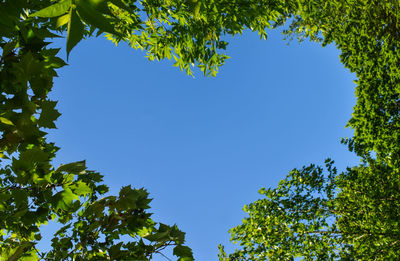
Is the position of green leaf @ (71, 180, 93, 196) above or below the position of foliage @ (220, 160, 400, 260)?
below

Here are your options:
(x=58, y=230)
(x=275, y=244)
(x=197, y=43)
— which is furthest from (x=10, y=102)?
(x=275, y=244)

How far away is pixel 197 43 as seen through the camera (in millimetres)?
6102

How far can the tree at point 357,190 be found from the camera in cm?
869

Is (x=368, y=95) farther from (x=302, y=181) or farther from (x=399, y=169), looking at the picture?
(x=302, y=181)

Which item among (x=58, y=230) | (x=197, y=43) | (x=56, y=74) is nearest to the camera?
(x=56, y=74)

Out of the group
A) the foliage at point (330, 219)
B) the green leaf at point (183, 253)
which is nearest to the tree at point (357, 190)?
the foliage at point (330, 219)

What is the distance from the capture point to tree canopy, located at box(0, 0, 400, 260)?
1.40m

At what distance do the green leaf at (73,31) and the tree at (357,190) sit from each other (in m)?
8.98

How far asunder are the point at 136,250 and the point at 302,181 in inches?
354

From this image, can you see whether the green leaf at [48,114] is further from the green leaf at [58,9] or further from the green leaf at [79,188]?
the green leaf at [58,9]

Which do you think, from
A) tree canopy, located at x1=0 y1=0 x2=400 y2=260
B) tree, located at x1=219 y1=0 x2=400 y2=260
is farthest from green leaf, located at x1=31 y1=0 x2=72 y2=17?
tree, located at x1=219 y1=0 x2=400 y2=260

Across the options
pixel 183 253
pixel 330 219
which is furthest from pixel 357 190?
pixel 183 253

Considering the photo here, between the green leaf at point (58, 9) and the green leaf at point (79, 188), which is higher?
the green leaf at point (58, 9)

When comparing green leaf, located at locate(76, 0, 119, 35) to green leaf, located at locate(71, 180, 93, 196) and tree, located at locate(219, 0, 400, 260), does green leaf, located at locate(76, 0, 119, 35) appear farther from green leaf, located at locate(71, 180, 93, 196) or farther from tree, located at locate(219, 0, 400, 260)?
tree, located at locate(219, 0, 400, 260)
